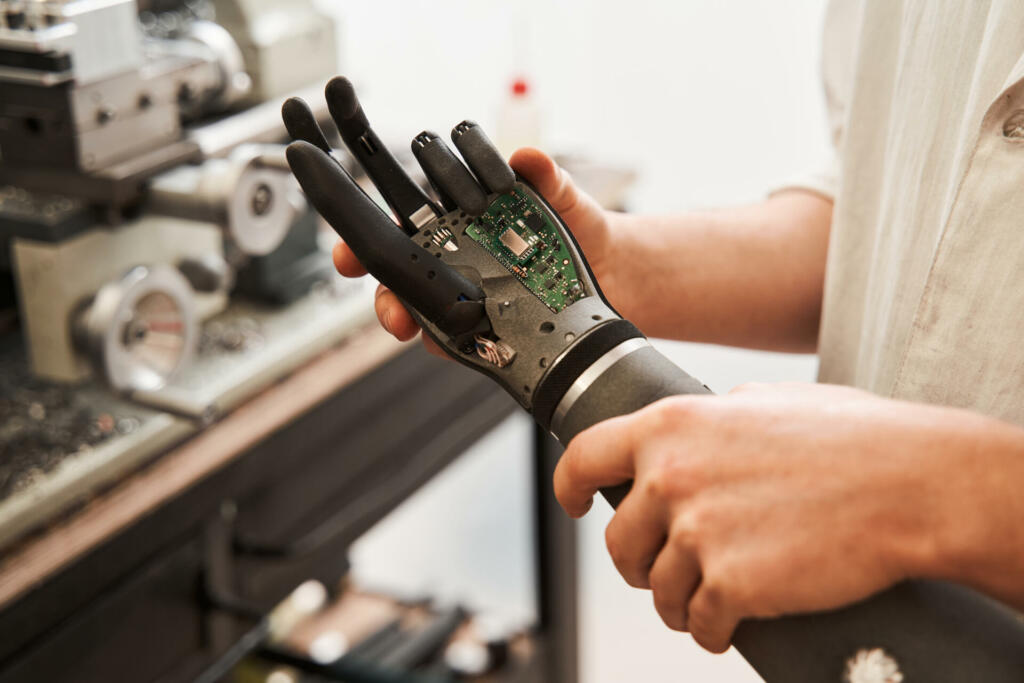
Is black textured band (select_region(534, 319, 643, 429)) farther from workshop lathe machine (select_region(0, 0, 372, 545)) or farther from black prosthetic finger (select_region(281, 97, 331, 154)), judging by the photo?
workshop lathe machine (select_region(0, 0, 372, 545))

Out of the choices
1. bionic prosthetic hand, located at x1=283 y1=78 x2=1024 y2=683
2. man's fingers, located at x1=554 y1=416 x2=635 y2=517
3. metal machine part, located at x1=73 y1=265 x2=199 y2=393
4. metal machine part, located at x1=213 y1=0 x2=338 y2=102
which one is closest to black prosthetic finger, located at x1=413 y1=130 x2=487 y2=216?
bionic prosthetic hand, located at x1=283 y1=78 x2=1024 y2=683

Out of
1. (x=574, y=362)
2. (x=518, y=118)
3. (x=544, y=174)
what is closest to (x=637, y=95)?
(x=518, y=118)

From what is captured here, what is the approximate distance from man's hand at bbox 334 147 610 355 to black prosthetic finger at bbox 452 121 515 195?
32 mm

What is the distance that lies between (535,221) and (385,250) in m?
0.09

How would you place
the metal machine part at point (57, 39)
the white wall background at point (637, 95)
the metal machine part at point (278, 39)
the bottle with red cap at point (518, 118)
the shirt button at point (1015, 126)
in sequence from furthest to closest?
1. the white wall background at point (637, 95)
2. the bottle with red cap at point (518, 118)
3. the metal machine part at point (278, 39)
4. the metal machine part at point (57, 39)
5. the shirt button at point (1015, 126)

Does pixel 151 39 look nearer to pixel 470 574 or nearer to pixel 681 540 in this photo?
pixel 681 540

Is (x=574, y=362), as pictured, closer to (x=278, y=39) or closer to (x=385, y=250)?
(x=385, y=250)

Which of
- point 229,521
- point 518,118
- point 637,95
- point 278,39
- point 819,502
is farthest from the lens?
point 637,95

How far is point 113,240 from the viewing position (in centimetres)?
79

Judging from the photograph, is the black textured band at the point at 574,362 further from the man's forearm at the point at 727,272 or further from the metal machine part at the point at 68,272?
the metal machine part at the point at 68,272

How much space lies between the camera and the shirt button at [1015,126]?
1.50 feet

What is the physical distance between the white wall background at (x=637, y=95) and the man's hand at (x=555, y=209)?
84 cm

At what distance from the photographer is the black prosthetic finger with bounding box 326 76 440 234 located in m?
0.48

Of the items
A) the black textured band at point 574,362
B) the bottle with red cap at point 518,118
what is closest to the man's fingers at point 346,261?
the black textured band at point 574,362
